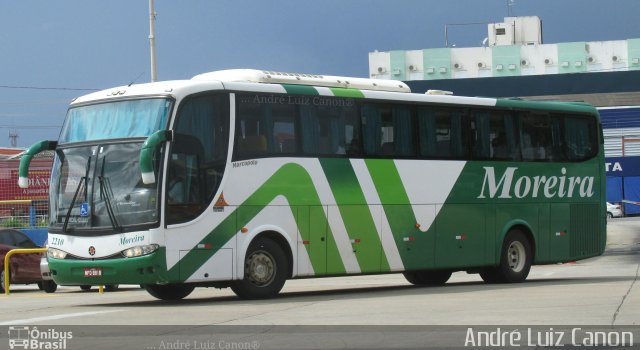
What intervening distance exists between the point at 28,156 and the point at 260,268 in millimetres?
4070

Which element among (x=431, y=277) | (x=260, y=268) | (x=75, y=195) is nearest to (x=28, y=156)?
(x=75, y=195)

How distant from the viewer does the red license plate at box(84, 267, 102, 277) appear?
54.1ft

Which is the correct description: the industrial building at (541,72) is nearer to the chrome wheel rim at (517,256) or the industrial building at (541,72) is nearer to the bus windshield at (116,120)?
the chrome wheel rim at (517,256)

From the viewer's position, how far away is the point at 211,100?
1705cm

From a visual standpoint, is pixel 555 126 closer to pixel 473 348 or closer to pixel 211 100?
pixel 211 100

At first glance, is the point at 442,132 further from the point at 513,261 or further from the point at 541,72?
the point at 541,72

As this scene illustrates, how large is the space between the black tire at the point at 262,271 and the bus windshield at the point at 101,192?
1967 millimetres

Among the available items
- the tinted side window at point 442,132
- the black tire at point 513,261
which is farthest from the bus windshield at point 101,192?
the black tire at point 513,261

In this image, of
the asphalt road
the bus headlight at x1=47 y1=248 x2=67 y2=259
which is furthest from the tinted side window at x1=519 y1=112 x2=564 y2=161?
the bus headlight at x1=47 y1=248 x2=67 y2=259

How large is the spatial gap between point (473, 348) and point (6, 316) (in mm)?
7567

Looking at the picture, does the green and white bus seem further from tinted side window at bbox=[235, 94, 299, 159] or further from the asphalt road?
the asphalt road

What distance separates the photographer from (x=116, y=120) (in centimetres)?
1712

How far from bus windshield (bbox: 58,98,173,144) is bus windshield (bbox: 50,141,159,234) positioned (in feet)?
0.76

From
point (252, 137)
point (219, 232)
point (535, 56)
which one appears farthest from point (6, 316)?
point (535, 56)
